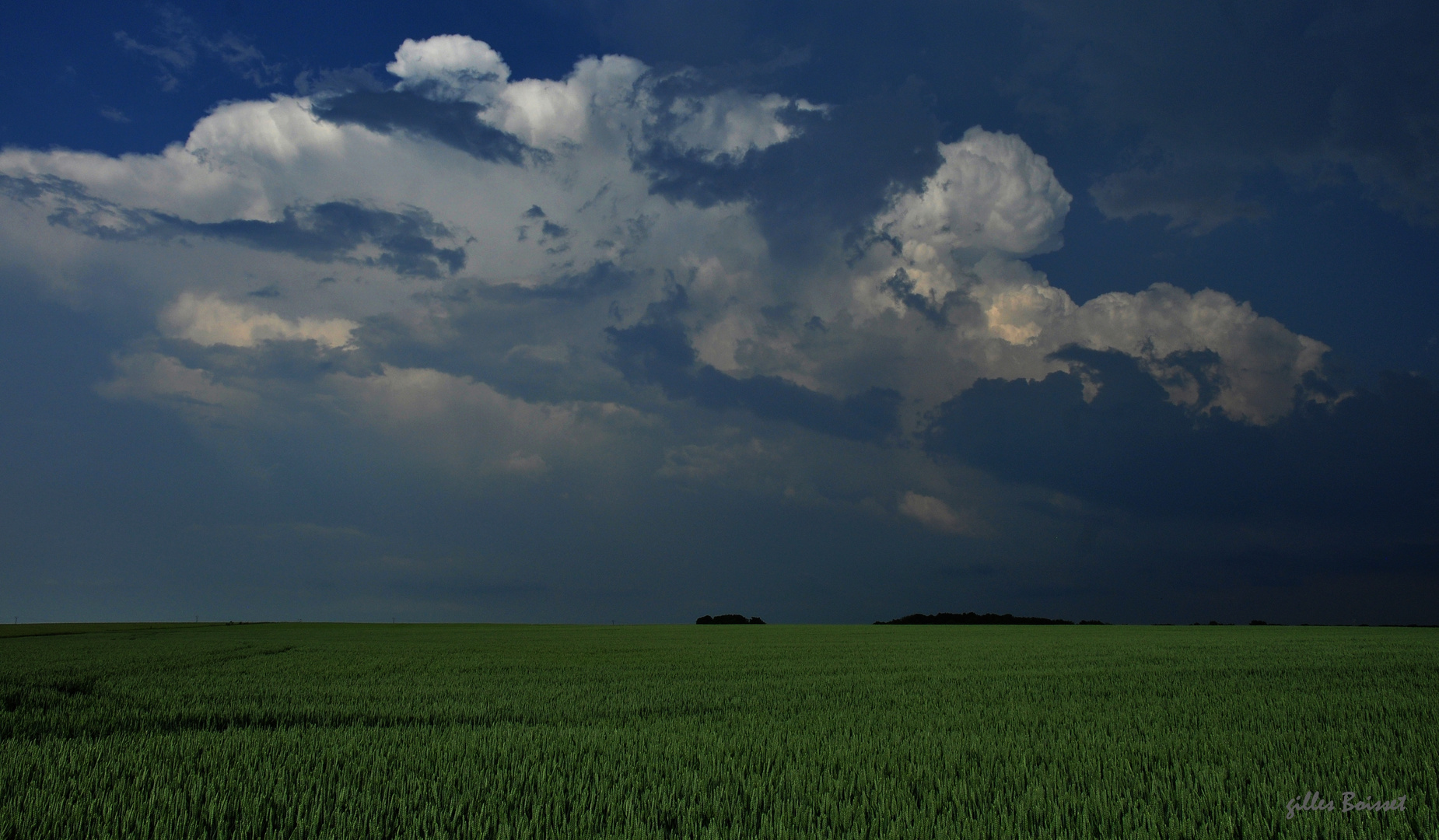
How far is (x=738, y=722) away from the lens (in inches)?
382

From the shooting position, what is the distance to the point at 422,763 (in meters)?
6.88

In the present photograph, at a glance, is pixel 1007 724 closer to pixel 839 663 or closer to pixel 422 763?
pixel 422 763

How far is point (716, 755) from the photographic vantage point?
7.21m

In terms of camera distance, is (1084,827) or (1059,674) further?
(1059,674)

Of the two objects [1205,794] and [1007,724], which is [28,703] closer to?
[1007,724]

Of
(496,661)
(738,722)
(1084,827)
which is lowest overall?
(496,661)

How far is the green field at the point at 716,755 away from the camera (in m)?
5.12

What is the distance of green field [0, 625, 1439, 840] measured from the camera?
5125mm

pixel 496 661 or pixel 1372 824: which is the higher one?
pixel 1372 824

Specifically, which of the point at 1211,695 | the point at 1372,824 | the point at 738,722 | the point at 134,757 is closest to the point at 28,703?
the point at 134,757

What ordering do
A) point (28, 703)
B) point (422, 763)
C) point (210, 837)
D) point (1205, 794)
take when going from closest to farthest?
1. point (210, 837)
2. point (1205, 794)
3. point (422, 763)
4. point (28, 703)

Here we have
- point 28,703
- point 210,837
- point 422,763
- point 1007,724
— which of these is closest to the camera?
point 210,837

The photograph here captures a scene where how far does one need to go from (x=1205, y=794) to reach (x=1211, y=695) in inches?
332

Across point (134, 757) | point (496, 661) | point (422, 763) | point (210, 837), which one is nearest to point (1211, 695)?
point (422, 763)
